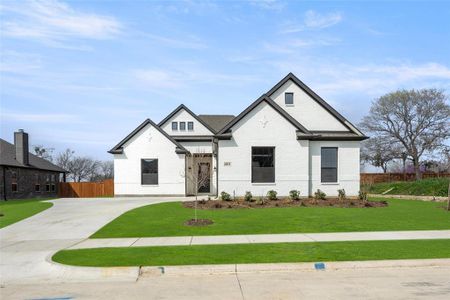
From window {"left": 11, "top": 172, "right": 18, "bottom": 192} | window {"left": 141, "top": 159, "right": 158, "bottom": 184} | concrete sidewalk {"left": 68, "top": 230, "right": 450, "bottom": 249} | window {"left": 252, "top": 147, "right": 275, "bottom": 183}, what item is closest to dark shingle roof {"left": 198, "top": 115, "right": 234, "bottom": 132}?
window {"left": 141, "top": 159, "right": 158, "bottom": 184}

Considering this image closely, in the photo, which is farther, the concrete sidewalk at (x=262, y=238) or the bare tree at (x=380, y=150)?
the bare tree at (x=380, y=150)

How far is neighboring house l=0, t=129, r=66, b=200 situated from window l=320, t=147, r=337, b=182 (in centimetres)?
2439

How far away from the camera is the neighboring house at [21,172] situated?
3590 cm

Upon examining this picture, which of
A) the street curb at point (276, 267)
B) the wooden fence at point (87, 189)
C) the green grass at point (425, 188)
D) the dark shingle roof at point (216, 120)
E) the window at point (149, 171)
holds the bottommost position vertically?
the wooden fence at point (87, 189)

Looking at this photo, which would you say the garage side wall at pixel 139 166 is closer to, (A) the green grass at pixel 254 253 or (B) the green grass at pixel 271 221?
(B) the green grass at pixel 271 221

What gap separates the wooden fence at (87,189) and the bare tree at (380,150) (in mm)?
36112

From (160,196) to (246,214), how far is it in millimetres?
15971

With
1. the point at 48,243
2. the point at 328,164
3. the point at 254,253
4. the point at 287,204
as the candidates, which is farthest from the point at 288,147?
the point at 254,253

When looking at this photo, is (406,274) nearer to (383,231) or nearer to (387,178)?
(383,231)

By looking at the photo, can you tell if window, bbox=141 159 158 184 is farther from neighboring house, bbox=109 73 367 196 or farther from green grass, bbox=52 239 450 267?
green grass, bbox=52 239 450 267

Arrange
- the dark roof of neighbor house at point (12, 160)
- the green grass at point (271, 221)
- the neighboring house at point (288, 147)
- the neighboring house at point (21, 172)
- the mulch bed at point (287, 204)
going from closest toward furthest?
the green grass at point (271, 221)
the mulch bed at point (287, 204)
the neighboring house at point (288, 147)
the neighboring house at point (21, 172)
the dark roof of neighbor house at point (12, 160)

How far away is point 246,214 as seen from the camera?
19.3m

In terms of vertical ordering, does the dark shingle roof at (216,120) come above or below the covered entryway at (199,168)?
above

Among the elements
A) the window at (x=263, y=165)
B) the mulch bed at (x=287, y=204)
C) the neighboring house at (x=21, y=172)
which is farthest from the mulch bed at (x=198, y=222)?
the neighboring house at (x=21, y=172)
